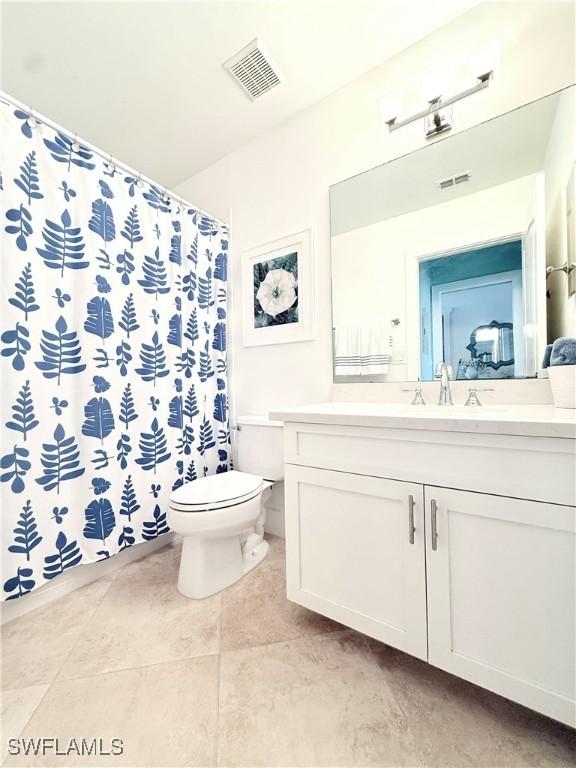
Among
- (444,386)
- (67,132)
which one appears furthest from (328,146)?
(444,386)

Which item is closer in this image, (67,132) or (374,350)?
(67,132)

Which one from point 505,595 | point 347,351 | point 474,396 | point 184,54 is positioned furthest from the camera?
point 347,351

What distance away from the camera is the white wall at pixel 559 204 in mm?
1104

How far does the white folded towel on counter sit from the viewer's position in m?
1.49

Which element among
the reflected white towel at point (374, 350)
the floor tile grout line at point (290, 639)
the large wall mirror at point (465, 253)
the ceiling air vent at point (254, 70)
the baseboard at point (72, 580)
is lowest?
the floor tile grout line at point (290, 639)

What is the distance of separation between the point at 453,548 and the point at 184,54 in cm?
224

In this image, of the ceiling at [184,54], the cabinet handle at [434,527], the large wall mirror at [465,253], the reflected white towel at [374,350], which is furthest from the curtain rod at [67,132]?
the cabinet handle at [434,527]

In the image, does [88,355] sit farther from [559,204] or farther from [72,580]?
[559,204]

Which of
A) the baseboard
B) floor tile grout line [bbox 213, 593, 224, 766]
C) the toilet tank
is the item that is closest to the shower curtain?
the baseboard

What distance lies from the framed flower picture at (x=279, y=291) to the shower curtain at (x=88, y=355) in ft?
0.99

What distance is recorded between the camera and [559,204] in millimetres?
1122

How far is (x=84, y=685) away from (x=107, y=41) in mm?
2454

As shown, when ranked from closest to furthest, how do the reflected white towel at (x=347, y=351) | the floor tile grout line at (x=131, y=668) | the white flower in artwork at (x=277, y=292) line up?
1. the floor tile grout line at (x=131, y=668)
2. the reflected white towel at (x=347, y=351)
3. the white flower in artwork at (x=277, y=292)

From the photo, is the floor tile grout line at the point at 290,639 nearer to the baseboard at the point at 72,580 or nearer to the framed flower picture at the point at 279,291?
the baseboard at the point at 72,580
